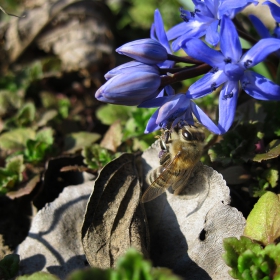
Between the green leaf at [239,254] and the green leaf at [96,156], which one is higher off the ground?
the green leaf at [239,254]

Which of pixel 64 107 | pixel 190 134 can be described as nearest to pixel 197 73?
pixel 190 134

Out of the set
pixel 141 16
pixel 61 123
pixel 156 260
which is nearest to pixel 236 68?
pixel 156 260

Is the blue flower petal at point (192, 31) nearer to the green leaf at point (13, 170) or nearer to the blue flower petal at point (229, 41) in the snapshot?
the blue flower petal at point (229, 41)

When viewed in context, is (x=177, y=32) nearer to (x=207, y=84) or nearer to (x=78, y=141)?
(x=207, y=84)

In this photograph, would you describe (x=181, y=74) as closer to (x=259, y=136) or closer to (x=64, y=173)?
(x=259, y=136)

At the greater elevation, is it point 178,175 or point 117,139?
point 178,175

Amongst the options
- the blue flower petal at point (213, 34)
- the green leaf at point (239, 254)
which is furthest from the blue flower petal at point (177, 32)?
the green leaf at point (239, 254)
